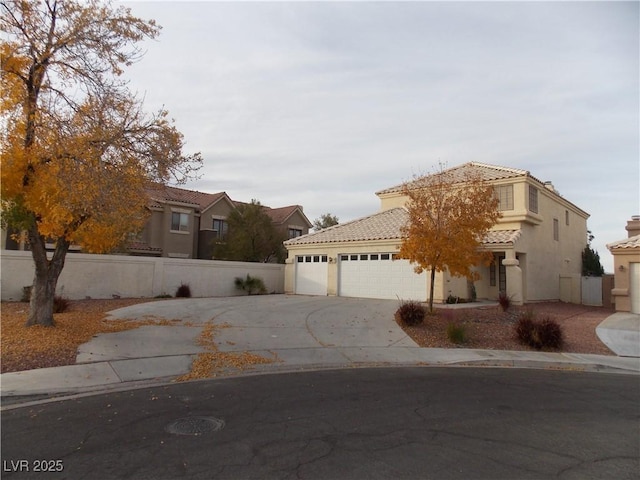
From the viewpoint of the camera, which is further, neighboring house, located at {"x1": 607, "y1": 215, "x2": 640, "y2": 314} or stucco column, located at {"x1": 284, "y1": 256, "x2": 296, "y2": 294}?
stucco column, located at {"x1": 284, "y1": 256, "x2": 296, "y2": 294}

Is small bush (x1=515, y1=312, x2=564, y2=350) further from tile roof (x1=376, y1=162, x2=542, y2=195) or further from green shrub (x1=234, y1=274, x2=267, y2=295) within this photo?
green shrub (x1=234, y1=274, x2=267, y2=295)

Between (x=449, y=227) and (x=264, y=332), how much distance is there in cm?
724

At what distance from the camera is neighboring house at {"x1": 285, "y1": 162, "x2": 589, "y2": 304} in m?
22.2

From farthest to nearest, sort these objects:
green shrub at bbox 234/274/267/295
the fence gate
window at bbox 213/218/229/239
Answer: window at bbox 213/218/229/239 → the fence gate → green shrub at bbox 234/274/267/295

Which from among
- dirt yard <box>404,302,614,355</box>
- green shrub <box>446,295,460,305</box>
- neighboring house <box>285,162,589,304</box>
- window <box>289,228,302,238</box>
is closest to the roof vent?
neighboring house <box>285,162,589,304</box>

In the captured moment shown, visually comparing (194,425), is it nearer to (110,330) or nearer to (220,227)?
(110,330)

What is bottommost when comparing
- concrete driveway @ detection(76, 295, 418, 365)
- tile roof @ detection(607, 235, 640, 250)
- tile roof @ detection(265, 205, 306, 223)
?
concrete driveway @ detection(76, 295, 418, 365)

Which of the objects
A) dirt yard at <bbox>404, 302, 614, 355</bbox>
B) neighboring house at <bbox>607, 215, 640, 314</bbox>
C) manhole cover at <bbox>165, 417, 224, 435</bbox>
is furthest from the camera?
neighboring house at <bbox>607, 215, 640, 314</bbox>

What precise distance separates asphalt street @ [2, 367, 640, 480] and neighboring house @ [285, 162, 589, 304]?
13.8 meters

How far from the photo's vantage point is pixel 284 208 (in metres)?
44.4

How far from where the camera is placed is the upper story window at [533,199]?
24500mm

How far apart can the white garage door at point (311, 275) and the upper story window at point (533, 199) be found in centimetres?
1148

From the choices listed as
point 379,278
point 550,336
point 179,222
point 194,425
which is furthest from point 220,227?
point 194,425

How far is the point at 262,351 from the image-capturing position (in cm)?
1131
